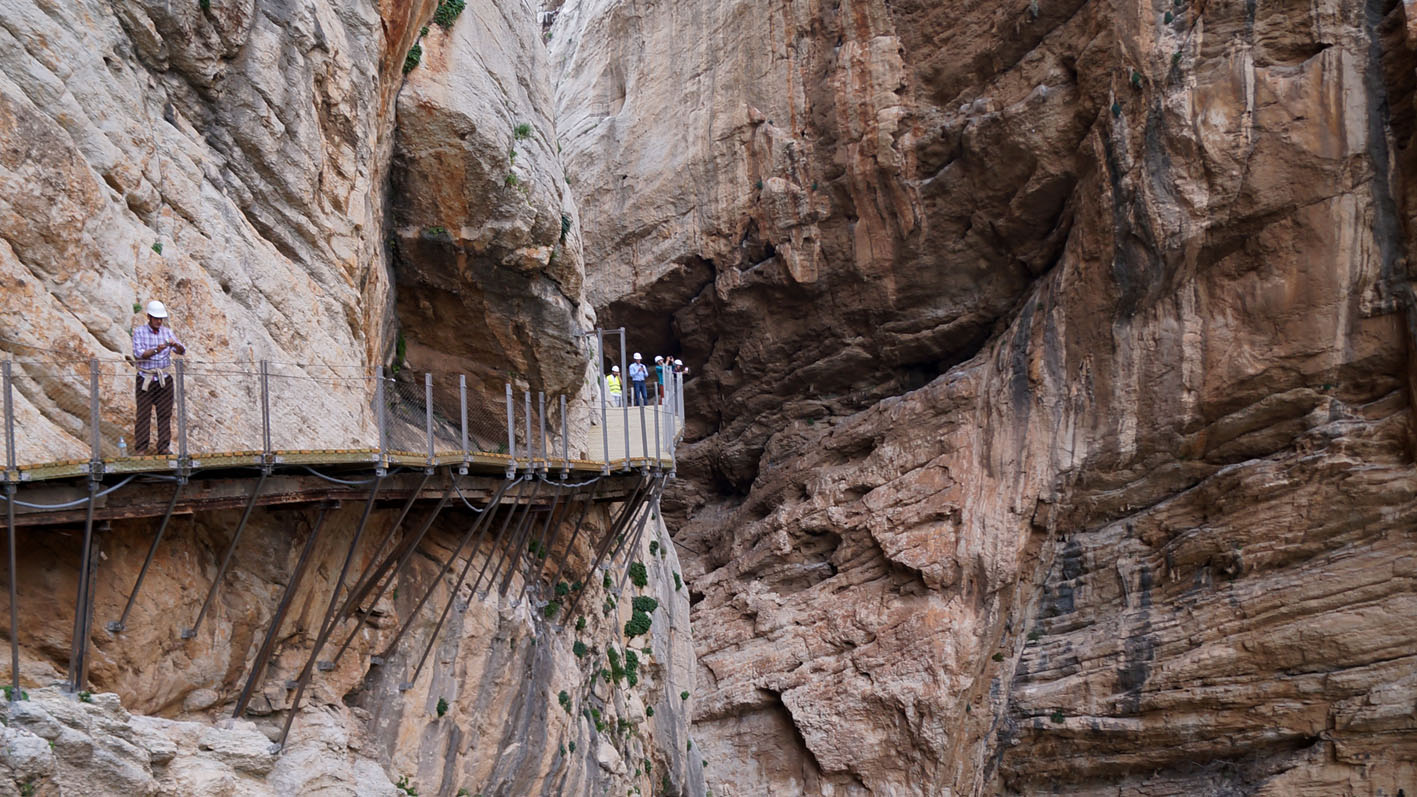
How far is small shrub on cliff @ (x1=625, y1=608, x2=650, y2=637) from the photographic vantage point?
20453 millimetres

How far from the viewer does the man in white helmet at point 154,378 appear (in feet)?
34.2

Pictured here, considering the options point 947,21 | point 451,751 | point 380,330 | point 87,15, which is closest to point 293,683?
point 451,751

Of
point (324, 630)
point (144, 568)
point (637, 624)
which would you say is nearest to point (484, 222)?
point (324, 630)

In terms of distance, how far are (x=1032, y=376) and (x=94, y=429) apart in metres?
22.0

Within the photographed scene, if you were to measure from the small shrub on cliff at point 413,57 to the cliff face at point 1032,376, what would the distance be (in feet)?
50.9

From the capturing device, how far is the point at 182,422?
1032cm

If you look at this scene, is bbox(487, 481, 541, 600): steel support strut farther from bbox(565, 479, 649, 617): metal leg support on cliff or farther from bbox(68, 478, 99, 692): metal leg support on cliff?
bbox(68, 478, 99, 692): metal leg support on cliff

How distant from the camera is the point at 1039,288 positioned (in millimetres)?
28719

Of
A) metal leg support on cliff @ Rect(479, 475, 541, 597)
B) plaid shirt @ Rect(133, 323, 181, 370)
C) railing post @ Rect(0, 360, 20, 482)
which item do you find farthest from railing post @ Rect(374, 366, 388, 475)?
railing post @ Rect(0, 360, 20, 482)

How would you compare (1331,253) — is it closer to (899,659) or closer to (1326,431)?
(1326,431)

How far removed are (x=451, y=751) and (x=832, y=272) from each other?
19333mm

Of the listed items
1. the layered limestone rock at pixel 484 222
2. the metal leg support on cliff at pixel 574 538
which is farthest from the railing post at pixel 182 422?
the metal leg support on cliff at pixel 574 538

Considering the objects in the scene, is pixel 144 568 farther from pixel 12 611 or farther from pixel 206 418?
pixel 206 418

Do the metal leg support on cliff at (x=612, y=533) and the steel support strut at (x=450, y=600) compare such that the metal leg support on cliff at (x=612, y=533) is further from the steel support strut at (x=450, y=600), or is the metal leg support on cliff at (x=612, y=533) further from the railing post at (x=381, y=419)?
the railing post at (x=381, y=419)
